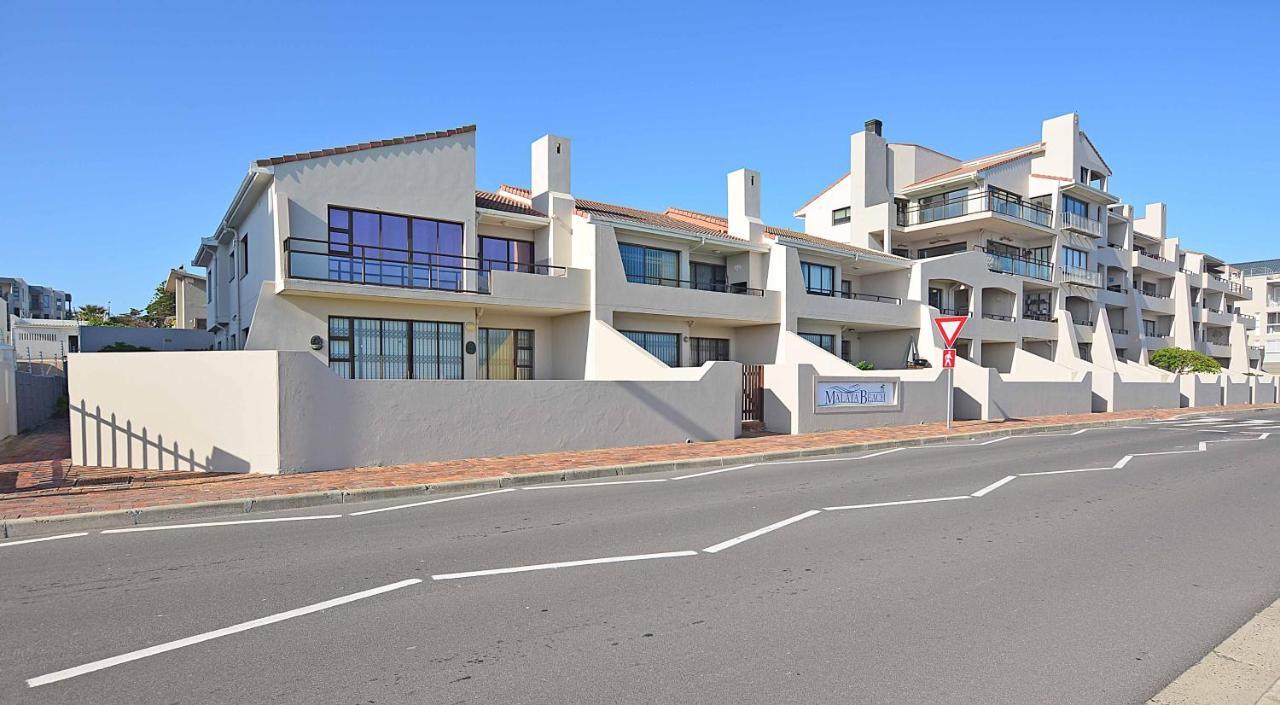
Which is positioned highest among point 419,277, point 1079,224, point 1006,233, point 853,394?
point 1079,224

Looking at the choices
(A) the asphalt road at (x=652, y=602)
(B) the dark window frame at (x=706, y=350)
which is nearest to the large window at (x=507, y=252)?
(B) the dark window frame at (x=706, y=350)

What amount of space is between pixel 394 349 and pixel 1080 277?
40.0m

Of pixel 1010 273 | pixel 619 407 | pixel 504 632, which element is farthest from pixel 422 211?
pixel 1010 273

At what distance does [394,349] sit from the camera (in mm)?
20359

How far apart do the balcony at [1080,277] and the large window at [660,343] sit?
2731 centimetres

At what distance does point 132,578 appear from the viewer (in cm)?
621

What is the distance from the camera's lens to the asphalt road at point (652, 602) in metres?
4.15

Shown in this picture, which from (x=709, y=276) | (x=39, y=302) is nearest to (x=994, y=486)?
(x=709, y=276)

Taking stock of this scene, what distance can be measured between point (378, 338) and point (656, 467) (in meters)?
10.1

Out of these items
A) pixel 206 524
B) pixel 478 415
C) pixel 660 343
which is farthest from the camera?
pixel 660 343

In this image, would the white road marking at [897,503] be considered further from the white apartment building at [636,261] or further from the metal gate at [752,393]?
the white apartment building at [636,261]

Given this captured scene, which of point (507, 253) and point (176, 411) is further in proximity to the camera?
point (507, 253)

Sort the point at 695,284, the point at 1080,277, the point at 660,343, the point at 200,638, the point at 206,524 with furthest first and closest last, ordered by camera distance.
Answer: the point at 1080,277 < the point at 695,284 < the point at 660,343 < the point at 206,524 < the point at 200,638

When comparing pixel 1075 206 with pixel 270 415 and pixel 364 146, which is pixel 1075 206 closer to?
pixel 364 146
